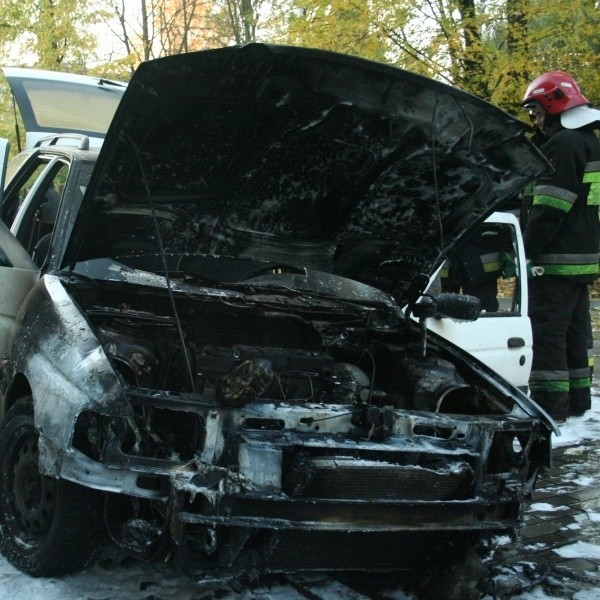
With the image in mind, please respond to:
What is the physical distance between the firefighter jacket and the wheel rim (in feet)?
14.7

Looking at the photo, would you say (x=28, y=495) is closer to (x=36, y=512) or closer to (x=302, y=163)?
(x=36, y=512)

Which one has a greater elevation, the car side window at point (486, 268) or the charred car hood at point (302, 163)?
the charred car hood at point (302, 163)

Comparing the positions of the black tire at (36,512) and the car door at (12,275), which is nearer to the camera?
the black tire at (36,512)

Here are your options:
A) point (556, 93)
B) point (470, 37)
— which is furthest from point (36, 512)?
point (470, 37)

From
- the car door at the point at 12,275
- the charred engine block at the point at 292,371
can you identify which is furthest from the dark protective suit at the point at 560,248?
the car door at the point at 12,275

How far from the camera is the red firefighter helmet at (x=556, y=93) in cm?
675

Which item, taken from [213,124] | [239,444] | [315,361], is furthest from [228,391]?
[213,124]

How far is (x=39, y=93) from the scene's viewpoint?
890 cm

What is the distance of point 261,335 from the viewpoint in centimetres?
445

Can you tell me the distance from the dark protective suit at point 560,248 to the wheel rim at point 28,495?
4.32m

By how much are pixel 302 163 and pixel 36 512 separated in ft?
6.74

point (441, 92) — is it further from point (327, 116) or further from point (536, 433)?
point (536, 433)

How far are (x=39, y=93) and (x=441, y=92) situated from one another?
614 centimetres

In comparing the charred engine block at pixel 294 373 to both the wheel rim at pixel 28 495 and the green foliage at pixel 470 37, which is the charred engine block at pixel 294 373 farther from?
the green foliage at pixel 470 37
